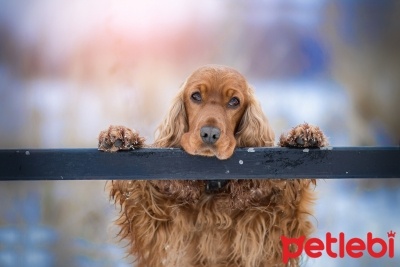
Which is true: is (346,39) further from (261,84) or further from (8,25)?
(8,25)

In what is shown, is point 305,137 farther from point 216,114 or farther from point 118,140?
→ point 118,140

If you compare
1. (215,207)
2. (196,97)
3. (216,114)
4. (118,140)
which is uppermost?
(196,97)

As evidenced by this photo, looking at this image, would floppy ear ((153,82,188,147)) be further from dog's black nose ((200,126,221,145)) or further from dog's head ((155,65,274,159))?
dog's black nose ((200,126,221,145))

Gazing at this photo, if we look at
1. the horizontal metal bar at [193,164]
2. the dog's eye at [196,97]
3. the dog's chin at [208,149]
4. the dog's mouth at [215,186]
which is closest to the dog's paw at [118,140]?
the horizontal metal bar at [193,164]

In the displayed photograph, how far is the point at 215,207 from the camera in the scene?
3037 mm

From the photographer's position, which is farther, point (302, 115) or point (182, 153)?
point (302, 115)

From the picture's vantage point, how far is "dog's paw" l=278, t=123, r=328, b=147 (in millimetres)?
2453

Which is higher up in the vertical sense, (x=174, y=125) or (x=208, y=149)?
(x=174, y=125)

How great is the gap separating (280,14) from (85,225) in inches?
65.1

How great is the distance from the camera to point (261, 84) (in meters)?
3.95

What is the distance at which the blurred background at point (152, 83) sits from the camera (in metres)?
3.91

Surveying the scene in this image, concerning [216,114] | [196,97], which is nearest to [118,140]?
[216,114]

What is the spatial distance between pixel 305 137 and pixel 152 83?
1.66 m

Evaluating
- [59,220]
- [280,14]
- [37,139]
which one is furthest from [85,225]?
[280,14]
